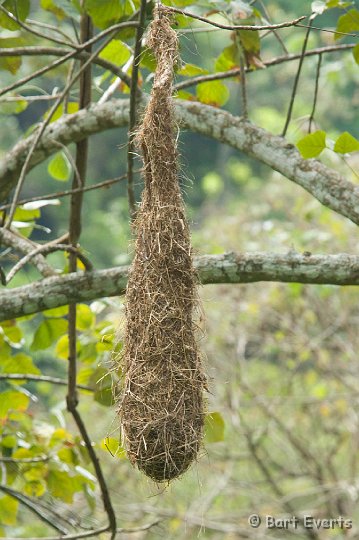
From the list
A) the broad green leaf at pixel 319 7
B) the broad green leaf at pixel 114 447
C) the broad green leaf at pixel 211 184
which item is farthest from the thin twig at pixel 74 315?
the broad green leaf at pixel 211 184

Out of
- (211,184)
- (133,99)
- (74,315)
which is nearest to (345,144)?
(133,99)

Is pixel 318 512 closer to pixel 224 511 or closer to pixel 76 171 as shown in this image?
pixel 224 511

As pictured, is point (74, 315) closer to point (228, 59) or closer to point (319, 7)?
point (228, 59)

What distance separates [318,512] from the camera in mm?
5941

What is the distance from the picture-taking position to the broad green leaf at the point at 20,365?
2.49m

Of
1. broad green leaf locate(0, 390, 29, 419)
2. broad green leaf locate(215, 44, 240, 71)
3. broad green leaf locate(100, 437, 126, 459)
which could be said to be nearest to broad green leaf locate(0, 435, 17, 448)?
broad green leaf locate(0, 390, 29, 419)

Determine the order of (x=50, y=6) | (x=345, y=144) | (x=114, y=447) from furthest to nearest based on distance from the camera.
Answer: (x=50, y=6), (x=345, y=144), (x=114, y=447)

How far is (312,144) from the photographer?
1872 millimetres

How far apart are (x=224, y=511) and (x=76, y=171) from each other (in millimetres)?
5125

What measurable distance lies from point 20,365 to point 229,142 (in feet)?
3.19

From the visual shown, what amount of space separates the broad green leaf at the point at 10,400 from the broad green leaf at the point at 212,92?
3.52ft

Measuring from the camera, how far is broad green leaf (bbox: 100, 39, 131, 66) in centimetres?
234

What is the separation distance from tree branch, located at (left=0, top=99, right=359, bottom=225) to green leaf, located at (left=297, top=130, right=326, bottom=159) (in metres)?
0.09

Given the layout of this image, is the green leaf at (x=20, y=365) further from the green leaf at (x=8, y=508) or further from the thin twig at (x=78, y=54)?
the thin twig at (x=78, y=54)
